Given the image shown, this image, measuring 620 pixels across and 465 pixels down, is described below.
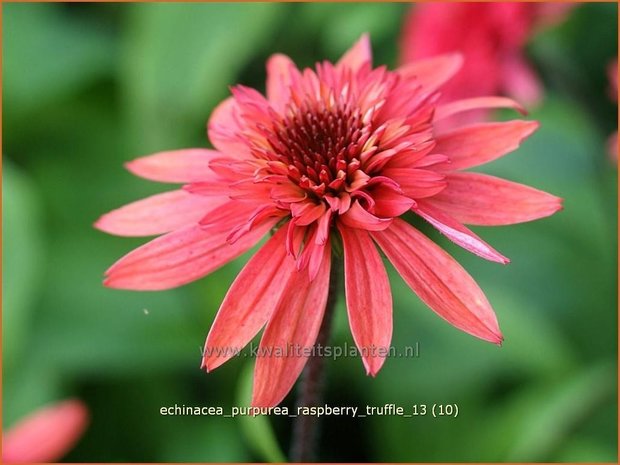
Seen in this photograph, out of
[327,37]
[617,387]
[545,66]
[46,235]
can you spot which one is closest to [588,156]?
[545,66]

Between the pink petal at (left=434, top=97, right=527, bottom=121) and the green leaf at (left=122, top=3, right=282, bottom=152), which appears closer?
the pink petal at (left=434, top=97, right=527, bottom=121)

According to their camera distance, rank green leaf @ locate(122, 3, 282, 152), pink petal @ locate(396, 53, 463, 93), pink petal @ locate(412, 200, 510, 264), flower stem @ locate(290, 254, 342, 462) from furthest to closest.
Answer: green leaf @ locate(122, 3, 282, 152) → pink petal @ locate(396, 53, 463, 93) → flower stem @ locate(290, 254, 342, 462) → pink petal @ locate(412, 200, 510, 264)

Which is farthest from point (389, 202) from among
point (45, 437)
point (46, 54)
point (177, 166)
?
point (46, 54)

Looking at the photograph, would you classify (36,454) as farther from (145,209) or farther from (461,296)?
(461,296)

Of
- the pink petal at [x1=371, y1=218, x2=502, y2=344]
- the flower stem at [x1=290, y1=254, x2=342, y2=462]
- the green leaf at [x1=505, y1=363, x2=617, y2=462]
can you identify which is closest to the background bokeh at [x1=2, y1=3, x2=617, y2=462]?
the green leaf at [x1=505, y1=363, x2=617, y2=462]

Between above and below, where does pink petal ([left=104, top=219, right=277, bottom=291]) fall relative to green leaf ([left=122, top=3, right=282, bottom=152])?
above

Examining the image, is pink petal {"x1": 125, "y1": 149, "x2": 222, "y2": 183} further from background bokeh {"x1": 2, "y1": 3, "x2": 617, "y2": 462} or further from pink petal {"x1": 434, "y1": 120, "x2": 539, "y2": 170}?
background bokeh {"x1": 2, "y1": 3, "x2": 617, "y2": 462}

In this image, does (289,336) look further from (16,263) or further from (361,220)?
(16,263)

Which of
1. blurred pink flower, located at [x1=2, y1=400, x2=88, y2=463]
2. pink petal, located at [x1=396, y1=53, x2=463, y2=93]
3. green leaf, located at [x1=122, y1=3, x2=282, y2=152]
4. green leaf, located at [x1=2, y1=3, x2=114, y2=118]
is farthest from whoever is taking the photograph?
green leaf, located at [x1=2, y1=3, x2=114, y2=118]
